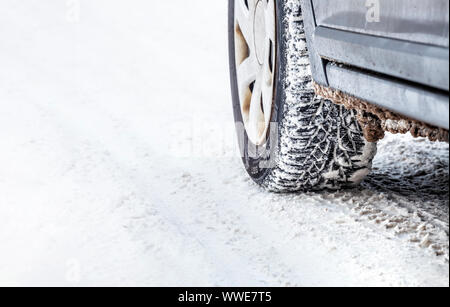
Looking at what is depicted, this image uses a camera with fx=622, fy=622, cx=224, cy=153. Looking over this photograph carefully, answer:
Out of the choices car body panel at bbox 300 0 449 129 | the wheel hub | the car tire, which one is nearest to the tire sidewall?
the car tire

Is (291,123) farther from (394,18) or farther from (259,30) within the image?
(394,18)

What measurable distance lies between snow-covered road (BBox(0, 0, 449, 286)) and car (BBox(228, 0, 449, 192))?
0.16 m

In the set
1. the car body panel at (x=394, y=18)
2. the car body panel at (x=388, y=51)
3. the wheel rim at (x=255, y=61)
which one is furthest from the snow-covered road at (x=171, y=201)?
the car body panel at (x=394, y=18)

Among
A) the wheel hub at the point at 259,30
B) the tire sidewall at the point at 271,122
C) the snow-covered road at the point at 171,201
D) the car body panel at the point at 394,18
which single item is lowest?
the snow-covered road at the point at 171,201

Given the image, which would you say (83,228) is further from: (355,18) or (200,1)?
(200,1)

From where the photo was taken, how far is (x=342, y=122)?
1957 mm

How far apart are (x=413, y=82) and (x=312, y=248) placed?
2.32 ft

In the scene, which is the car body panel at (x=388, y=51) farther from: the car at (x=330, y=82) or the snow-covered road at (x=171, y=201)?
the snow-covered road at (x=171, y=201)

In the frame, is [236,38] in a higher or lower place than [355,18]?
lower

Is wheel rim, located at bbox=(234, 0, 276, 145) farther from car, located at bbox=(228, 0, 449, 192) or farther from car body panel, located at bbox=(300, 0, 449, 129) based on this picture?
car body panel, located at bbox=(300, 0, 449, 129)

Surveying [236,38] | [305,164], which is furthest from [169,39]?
[305,164]

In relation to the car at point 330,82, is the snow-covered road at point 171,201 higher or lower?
lower

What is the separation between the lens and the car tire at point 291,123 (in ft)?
6.21

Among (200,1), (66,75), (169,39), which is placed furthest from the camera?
(200,1)
